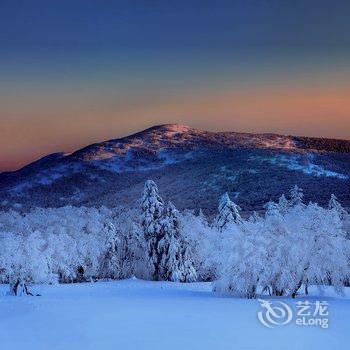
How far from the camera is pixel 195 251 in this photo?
69.8 meters

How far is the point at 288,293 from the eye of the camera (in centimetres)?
3919

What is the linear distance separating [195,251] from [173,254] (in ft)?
24.4

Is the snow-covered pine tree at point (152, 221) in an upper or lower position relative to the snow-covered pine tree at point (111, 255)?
upper

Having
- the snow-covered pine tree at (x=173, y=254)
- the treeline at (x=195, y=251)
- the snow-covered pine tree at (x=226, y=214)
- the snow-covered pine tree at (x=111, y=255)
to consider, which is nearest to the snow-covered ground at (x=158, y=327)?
the treeline at (x=195, y=251)

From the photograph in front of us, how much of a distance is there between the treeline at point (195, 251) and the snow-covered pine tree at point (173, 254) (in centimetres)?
11

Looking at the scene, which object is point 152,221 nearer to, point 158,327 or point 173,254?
point 173,254

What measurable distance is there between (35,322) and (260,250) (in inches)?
575

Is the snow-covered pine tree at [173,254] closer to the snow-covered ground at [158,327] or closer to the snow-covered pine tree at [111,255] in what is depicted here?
the snow-covered pine tree at [111,255]

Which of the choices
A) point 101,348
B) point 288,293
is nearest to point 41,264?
point 288,293

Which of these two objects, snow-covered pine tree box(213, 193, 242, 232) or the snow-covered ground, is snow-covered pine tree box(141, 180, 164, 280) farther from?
the snow-covered ground

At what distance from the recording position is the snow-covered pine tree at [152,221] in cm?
6296

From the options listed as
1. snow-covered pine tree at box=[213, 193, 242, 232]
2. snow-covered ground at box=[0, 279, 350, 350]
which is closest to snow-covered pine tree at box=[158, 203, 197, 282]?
snow-covered pine tree at box=[213, 193, 242, 232]

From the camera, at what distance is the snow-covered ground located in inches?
842

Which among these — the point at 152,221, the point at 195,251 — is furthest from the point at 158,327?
the point at 195,251
